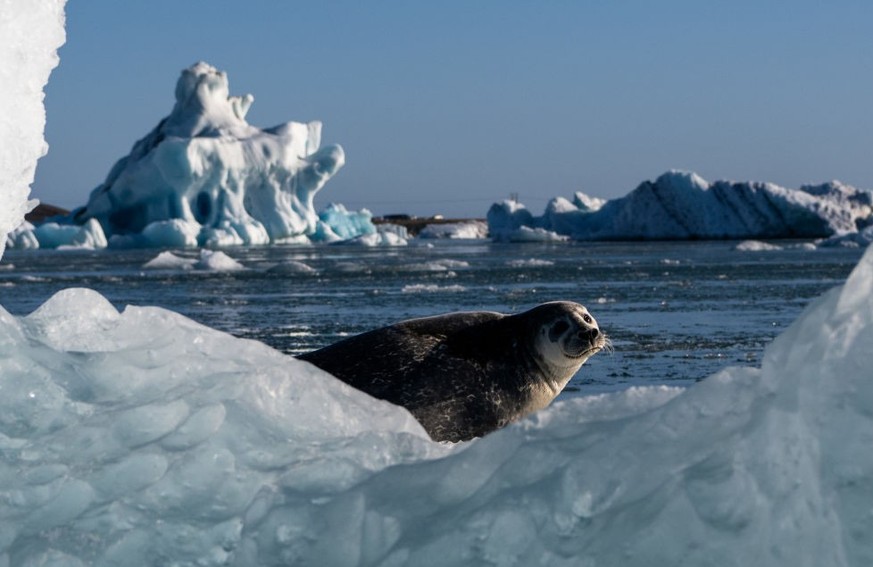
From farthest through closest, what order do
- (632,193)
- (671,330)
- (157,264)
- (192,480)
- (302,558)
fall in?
1. (632,193)
2. (157,264)
3. (671,330)
4. (192,480)
5. (302,558)

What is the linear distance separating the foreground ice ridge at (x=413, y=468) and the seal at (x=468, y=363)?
1.67 m

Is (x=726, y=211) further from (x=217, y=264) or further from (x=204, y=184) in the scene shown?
(x=217, y=264)

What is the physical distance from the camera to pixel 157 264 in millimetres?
18844

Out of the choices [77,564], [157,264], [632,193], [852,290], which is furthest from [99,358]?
[632,193]

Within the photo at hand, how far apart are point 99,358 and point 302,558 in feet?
2.15

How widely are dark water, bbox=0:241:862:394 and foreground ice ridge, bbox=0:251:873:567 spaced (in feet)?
9.60

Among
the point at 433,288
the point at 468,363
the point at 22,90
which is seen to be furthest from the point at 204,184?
the point at 22,90

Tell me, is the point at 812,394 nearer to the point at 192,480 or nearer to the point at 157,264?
the point at 192,480

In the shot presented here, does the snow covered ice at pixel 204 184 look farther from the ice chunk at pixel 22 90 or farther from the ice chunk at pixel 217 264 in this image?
the ice chunk at pixel 22 90

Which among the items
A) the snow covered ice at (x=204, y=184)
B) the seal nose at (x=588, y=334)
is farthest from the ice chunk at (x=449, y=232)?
the seal nose at (x=588, y=334)

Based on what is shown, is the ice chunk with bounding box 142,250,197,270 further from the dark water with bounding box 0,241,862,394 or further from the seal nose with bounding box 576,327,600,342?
the seal nose with bounding box 576,327,600,342

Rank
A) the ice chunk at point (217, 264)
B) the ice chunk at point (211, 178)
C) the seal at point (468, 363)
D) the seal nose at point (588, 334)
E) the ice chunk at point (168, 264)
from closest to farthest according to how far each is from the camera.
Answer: the seal at point (468, 363) < the seal nose at point (588, 334) < the ice chunk at point (217, 264) < the ice chunk at point (168, 264) < the ice chunk at point (211, 178)

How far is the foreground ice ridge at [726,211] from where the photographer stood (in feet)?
120

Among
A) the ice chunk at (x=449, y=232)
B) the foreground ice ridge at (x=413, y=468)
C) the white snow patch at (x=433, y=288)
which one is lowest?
the ice chunk at (x=449, y=232)
